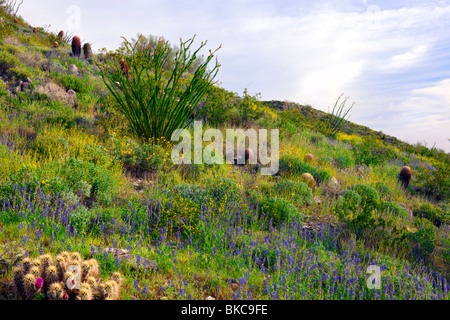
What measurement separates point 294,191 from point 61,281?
15.9 feet

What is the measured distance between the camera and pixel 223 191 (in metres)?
5.69

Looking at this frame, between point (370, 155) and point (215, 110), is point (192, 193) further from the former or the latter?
point (370, 155)

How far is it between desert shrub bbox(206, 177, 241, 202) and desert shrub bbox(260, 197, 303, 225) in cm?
52

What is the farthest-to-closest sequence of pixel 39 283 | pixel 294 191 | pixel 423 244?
pixel 294 191 → pixel 423 244 → pixel 39 283

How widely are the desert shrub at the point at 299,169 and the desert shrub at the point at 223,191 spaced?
2868mm

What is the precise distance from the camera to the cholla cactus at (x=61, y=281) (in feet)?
8.29

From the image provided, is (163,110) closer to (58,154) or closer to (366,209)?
(58,154)

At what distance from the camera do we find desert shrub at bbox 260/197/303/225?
552 cm

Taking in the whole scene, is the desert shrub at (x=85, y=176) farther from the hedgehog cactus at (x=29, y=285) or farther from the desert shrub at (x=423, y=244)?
the desert shrub at (x=423, y=244)

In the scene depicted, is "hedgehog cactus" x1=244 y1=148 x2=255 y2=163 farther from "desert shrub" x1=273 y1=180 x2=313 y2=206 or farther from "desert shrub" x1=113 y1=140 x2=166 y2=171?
"desert shrub" x1=113 y1=140 x2=166 y2=171

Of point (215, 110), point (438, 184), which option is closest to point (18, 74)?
point (215, 110)

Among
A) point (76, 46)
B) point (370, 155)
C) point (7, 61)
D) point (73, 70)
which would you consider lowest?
point (370, 155)

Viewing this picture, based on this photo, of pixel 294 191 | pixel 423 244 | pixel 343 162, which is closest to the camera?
pixel 423 244

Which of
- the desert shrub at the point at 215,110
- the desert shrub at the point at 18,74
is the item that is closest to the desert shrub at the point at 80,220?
the desert shrub at the point at 215,110
